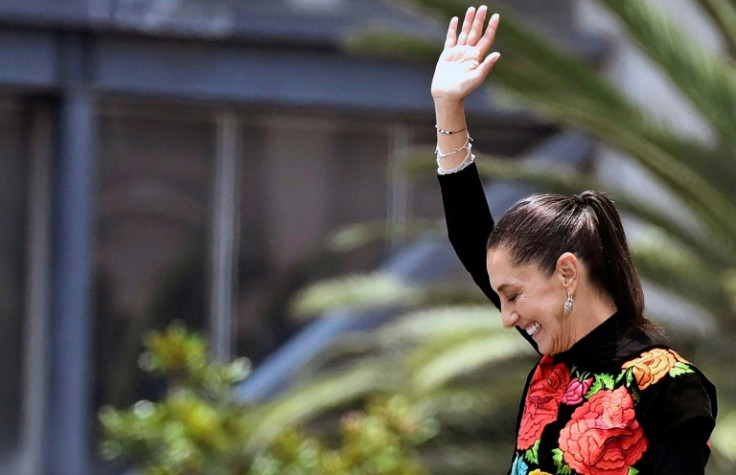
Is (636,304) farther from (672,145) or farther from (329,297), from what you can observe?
(329,297)

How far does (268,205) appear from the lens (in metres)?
10.6

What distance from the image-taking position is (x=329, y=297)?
27.2 ft

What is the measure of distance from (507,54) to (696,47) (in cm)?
100

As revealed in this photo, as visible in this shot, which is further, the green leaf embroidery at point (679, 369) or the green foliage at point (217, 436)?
the green foliage at point (217, 436)

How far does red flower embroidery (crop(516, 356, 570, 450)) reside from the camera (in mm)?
2379

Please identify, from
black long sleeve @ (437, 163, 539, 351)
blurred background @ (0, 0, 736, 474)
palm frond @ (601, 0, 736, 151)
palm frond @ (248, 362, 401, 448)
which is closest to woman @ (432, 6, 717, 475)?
black long sleeve @ (437, 163, 539, 351)

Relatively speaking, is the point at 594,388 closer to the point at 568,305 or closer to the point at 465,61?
the point at 568,305

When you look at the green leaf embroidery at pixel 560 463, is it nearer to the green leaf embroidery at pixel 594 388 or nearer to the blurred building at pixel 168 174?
the green leaf embroidery at pixel 594 388

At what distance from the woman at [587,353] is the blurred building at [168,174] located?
6.75 m

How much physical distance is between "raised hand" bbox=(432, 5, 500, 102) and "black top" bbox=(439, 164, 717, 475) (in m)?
0.51

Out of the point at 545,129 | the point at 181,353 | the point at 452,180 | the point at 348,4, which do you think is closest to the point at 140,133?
the point at 348,4

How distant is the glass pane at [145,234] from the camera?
1001 centimetres

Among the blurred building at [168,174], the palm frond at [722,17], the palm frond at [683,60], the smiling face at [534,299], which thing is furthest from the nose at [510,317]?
the blurred building at [168,174]

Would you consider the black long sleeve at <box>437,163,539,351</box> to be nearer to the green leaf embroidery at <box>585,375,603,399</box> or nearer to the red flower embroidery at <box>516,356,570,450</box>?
the red flower embroidery at <box>516,356,570,450</box>
